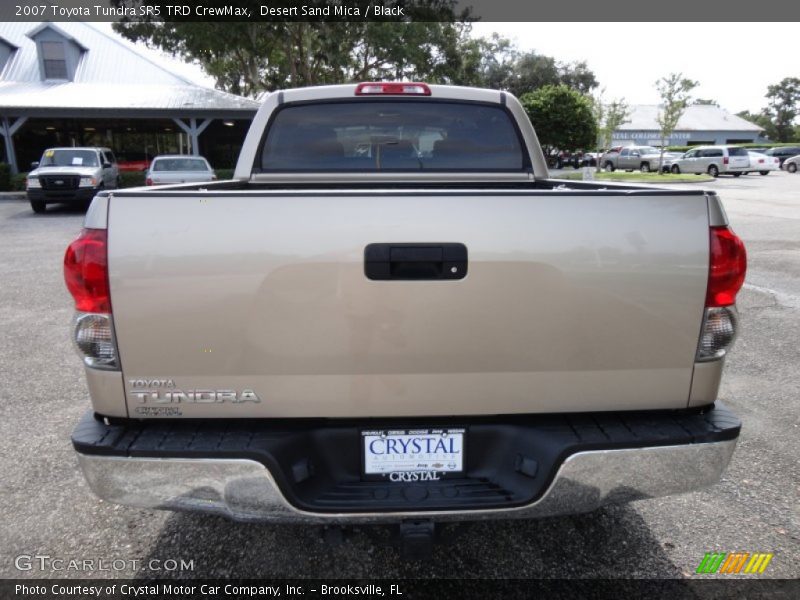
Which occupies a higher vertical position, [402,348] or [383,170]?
[383,170]

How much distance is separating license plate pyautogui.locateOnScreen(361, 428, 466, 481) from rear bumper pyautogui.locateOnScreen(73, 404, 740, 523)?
4 centimetres

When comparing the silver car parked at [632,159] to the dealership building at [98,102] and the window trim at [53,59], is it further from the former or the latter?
the window trim at [53,59]

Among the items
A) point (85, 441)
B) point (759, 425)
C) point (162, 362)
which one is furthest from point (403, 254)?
point (759, 425)

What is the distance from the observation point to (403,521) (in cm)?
198

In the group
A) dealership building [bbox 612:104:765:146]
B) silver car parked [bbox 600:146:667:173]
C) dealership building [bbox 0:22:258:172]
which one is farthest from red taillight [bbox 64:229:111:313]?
dealership building [bbox 612:104:765:146]

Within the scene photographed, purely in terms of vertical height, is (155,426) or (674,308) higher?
(674,308)

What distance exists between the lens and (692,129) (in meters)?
64.9

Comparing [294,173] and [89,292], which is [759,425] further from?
[89,292]

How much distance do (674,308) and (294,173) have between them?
2.35 m

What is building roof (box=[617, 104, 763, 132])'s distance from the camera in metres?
64.4

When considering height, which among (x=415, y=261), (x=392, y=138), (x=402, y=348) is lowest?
(x=402, y=348)

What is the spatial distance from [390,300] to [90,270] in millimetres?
963

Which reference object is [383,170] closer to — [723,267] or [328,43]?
[723,267]

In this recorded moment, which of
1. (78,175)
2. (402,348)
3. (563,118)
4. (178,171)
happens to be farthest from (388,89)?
(563,118)
